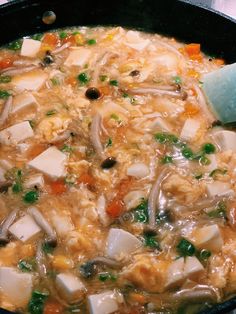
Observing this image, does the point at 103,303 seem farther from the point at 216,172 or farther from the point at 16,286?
the point at 216,172

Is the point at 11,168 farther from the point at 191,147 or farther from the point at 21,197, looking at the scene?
the point at 191,147

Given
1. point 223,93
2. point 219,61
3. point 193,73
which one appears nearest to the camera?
point 223,93

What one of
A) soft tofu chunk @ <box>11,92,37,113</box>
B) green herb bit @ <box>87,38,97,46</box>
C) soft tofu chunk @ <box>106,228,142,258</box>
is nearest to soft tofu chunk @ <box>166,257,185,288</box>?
soft tofu chunk @ <box>106,228,142,258</box>

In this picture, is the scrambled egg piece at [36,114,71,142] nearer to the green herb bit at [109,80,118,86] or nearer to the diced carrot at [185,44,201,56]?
the green herb bit at [109,80,118,86]

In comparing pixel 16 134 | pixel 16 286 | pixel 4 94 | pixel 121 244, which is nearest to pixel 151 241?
pixel 121 244

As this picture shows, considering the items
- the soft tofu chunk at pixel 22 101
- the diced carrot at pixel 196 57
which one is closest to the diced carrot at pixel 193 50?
the diced carrot at pixel 196 57

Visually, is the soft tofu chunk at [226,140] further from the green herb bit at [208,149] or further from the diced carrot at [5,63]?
the diced carrot at [5,63]

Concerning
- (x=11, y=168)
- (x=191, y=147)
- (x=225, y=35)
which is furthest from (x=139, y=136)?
(x=225, y=35)
